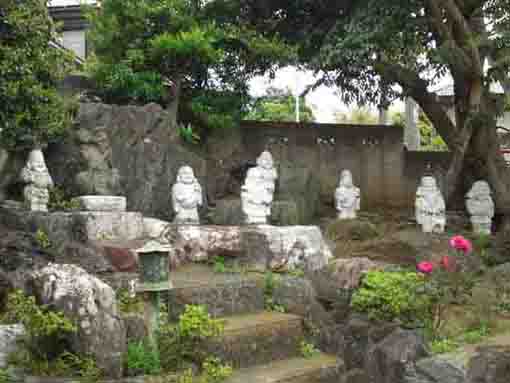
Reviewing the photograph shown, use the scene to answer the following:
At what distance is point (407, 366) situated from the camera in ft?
23.2

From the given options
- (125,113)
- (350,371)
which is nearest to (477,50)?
(125,113)

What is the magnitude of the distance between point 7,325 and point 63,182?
5.16 meters

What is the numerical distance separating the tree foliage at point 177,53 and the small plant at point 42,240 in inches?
218

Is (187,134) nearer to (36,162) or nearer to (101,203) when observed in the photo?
(101,203)

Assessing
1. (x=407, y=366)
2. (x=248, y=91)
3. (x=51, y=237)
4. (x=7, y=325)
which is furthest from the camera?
(x=248, y=91)

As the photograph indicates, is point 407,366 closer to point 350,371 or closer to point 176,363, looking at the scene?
point 350,371

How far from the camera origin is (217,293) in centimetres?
801

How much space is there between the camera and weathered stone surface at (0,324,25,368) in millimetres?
5961

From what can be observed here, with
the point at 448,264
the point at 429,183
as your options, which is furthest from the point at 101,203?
the point at 429,183

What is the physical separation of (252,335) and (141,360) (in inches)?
67.7

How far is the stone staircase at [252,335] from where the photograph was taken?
23.0 feet

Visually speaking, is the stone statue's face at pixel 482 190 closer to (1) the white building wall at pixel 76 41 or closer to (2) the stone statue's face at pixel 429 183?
(2) the stone statue's face at pixel 429 183

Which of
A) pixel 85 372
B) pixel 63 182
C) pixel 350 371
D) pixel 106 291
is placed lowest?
pixel 350 371

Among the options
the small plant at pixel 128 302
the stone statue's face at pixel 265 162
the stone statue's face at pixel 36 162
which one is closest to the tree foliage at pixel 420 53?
the stone statue's face at pixel 265 162
